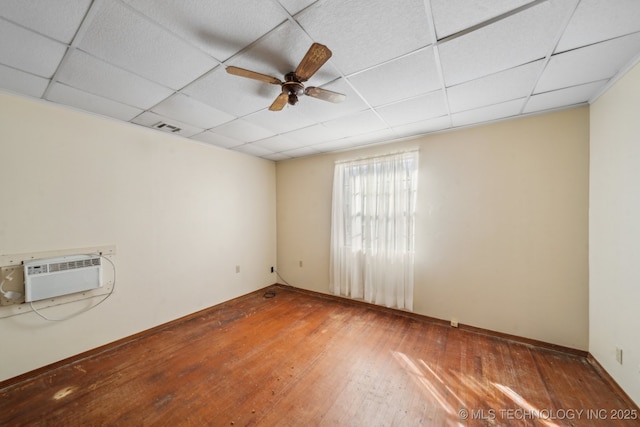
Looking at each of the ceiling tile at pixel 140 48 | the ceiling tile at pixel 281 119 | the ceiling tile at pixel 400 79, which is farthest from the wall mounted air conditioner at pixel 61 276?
the ceiling tile at pixel 400 79

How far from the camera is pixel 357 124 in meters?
2.70

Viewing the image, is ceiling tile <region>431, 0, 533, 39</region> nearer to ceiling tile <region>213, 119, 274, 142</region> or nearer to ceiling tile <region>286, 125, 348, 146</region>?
ceiling tile <region>286, 125, 348, 146</region>

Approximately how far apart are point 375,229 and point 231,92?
2519 millimetres

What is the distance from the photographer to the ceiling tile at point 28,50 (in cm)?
133

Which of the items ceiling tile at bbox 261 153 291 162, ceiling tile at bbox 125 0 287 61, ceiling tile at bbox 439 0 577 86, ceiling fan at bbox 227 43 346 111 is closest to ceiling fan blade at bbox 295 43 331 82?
ceiling fan at bbox 227 43 346 111

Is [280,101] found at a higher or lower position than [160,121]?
lower

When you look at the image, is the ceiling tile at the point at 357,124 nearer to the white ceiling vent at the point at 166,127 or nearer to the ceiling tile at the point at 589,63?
the ceiling tile at the point at 589,63

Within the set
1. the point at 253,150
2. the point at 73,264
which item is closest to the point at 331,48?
the point at 253,150

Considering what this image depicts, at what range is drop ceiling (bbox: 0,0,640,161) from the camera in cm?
121

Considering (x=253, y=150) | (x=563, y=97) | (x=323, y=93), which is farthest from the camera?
(x=253, y=150)

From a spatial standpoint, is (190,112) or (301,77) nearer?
(301,77)

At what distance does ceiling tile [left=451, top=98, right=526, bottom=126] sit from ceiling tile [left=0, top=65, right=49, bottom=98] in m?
3.76

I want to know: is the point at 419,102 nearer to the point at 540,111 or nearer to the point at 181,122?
the point at 540,111

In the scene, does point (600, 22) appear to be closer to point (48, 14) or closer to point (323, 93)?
point (323, 93)
